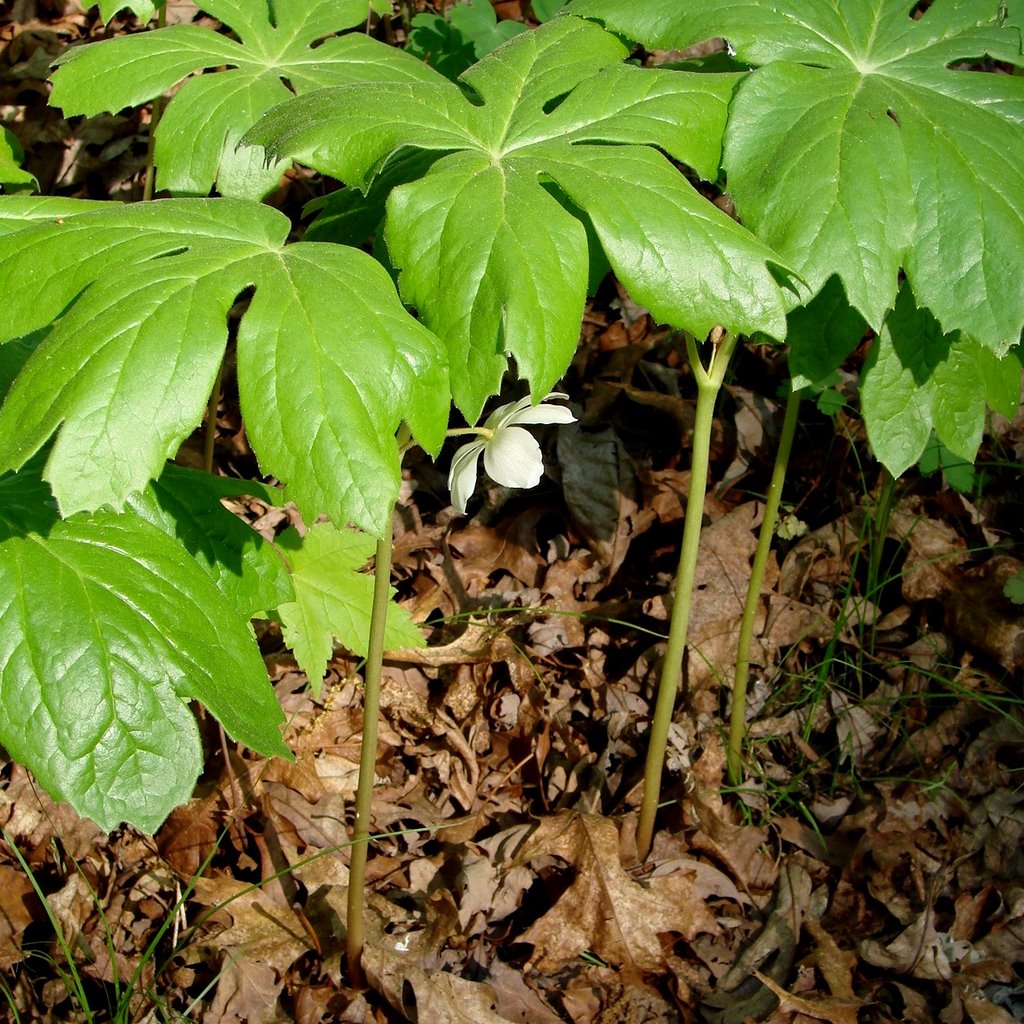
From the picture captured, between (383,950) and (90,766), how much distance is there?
0.90m

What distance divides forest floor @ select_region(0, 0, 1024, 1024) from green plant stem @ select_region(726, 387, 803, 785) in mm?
76

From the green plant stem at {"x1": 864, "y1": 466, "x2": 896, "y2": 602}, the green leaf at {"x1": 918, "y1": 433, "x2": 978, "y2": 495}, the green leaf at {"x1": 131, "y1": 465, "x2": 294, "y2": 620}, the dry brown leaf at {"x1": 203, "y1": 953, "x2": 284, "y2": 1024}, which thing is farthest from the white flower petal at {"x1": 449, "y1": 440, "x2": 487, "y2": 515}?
the green leaf at {"x1": 918, "y1": 433, "x2": 978, "y2": 495}

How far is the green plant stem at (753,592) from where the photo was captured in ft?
6.56

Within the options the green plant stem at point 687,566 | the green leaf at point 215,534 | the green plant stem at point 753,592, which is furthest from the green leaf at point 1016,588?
the green leaf at point 215,534

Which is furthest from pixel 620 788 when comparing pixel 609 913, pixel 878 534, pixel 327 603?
pixel 878 534

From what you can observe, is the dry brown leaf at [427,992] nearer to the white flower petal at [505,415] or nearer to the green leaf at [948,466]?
the white flower petal at [505,415]

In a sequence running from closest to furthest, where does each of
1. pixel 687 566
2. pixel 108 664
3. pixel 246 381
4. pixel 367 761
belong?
1. pixel 246 381
2. pixel 108 664
3. pixel 367 761
4. pixel 687 566

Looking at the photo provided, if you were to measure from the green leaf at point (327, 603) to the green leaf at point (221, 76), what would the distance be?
2.38 ft

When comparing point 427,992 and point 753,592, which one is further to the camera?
point 753,592

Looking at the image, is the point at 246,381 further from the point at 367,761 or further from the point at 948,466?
the point at 948,466

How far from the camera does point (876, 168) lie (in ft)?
4.37

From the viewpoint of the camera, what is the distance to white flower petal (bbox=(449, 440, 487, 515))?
1.58m

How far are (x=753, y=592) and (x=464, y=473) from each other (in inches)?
31.8

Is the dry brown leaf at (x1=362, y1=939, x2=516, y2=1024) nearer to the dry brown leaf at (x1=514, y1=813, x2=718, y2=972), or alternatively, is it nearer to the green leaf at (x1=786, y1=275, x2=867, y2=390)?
the dry brown leaf at (x1=514, y1=813, x2=718, y2=972)
